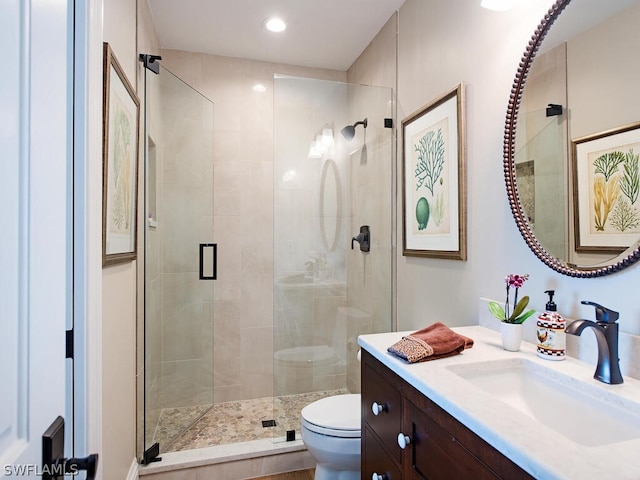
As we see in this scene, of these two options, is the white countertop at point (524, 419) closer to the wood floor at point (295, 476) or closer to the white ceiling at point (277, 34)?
the wood floor at point (295, 476)

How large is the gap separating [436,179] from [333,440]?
1363 millimetres

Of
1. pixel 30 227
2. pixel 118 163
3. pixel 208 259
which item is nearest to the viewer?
pixel 30 227

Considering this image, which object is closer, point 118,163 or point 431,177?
point 118,163

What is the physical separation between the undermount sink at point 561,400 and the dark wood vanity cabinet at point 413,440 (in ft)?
0.64

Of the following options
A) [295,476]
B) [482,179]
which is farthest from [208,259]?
[482,179]

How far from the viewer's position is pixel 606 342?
96 centimetres

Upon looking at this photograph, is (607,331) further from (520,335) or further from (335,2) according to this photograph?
(335,2)

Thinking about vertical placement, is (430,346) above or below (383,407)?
above

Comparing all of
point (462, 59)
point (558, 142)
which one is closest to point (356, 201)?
point (462, 59)

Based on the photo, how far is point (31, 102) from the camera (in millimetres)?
590

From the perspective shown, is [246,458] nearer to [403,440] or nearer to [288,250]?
[288,250]

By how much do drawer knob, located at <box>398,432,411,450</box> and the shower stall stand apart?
136cm

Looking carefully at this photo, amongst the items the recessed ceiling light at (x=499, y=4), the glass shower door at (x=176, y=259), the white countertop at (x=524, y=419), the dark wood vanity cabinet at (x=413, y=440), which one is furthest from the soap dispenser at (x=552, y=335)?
the glass shower door at (x=176, y=259)

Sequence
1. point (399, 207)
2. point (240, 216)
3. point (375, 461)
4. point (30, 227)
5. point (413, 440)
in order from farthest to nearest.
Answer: point (240, 216)
point (399, 207)
point (375, 461)
point (413, 440)
point (30, 227)
